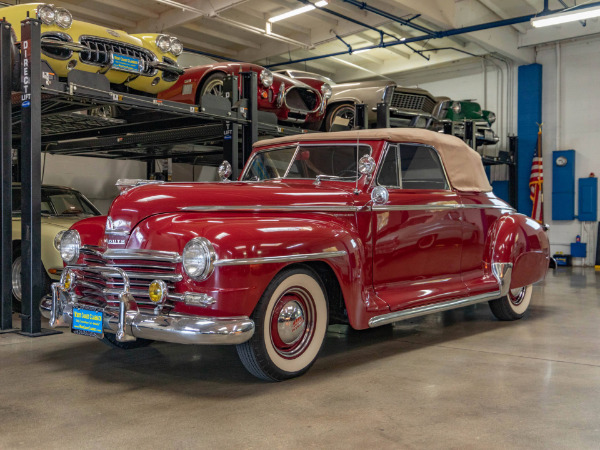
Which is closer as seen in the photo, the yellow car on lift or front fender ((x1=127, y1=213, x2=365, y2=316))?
front fender ((x1=127, y1=213, x2=365, y2=316))

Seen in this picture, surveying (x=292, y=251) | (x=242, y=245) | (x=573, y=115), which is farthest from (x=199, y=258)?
(x=573, y=115)

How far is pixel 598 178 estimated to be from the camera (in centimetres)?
1384

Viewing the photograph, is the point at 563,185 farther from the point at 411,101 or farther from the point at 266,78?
the point at 266,78

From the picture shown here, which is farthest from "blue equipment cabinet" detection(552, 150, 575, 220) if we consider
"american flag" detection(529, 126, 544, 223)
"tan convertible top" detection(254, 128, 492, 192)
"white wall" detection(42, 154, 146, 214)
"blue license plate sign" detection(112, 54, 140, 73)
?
"blue license plate sign" detection(112, 54, 140, 73)

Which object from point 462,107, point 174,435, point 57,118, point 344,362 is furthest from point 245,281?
point 462,107

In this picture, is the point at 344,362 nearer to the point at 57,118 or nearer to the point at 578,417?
the point at 578,417

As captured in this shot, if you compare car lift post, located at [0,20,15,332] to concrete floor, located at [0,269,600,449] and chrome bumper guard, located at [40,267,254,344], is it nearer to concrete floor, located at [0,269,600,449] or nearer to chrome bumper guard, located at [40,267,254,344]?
concrete floor, located at [0,269,600,449]

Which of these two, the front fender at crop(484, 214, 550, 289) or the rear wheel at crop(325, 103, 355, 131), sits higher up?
the rear wheel at crop(325, 103, 355, 131)

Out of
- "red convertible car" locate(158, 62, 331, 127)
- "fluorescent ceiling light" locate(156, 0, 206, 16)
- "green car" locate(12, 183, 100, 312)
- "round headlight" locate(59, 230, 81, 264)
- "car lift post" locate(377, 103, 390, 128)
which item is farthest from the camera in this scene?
"fluorescent ceiling light" locate(156, 0, 206, 16)

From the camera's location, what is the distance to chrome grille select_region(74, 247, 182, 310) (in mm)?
3537

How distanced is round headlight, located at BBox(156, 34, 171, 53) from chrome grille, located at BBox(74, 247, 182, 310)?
317 cm

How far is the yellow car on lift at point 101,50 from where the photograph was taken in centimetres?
553

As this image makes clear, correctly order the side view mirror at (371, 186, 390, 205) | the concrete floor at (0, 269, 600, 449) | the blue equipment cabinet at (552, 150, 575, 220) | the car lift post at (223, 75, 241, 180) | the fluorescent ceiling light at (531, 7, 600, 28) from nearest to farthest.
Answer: the concrete floor at (0, 269, 600, 449)
the side view mirror at (371, 186, 390, 205)
the car lift post at (223, 75, 241, 180)
the fluorescent ceiling light at (531, 7, 600, 28)
the blue equipment cabinet at (552, 150, 575, 220)

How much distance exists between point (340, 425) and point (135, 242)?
1624 millimetres
